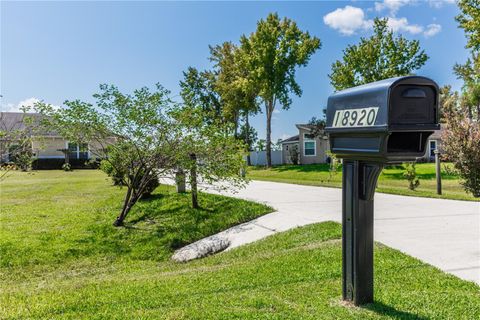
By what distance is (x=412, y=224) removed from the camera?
612cm

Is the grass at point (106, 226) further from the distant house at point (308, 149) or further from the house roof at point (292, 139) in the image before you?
the house roof at point (292, 139)

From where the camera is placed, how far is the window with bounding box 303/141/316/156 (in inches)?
1344

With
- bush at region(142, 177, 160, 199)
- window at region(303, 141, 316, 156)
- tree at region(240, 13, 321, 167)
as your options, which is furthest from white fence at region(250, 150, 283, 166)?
bush at region(142, 177, 160, 199)

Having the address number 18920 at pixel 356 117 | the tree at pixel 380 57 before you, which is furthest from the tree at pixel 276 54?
the address number 18920 at pixel 356 117

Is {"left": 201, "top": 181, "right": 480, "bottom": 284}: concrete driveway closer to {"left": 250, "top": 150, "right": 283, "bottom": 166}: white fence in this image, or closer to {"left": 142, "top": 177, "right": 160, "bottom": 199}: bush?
{"left": 142, "top": 177, "right": 160, "bottom": 199}: bush

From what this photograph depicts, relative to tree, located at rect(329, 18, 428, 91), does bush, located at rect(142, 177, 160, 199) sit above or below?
below

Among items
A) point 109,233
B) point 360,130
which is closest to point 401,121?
point 360,130

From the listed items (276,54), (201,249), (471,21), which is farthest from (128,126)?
(276,54)

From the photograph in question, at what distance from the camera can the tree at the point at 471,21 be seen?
1878 centimetres

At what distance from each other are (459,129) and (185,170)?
7.54m

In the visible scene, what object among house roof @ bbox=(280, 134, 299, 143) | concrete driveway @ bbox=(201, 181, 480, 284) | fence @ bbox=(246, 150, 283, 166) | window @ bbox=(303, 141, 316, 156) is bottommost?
concrete driveway @ bbox=(201, 181, 480, 284)

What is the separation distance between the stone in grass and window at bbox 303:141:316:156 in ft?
90.9

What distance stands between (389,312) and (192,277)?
6.97 ft

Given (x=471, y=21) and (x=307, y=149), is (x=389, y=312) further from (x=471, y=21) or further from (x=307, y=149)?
(x=307, y=149)
